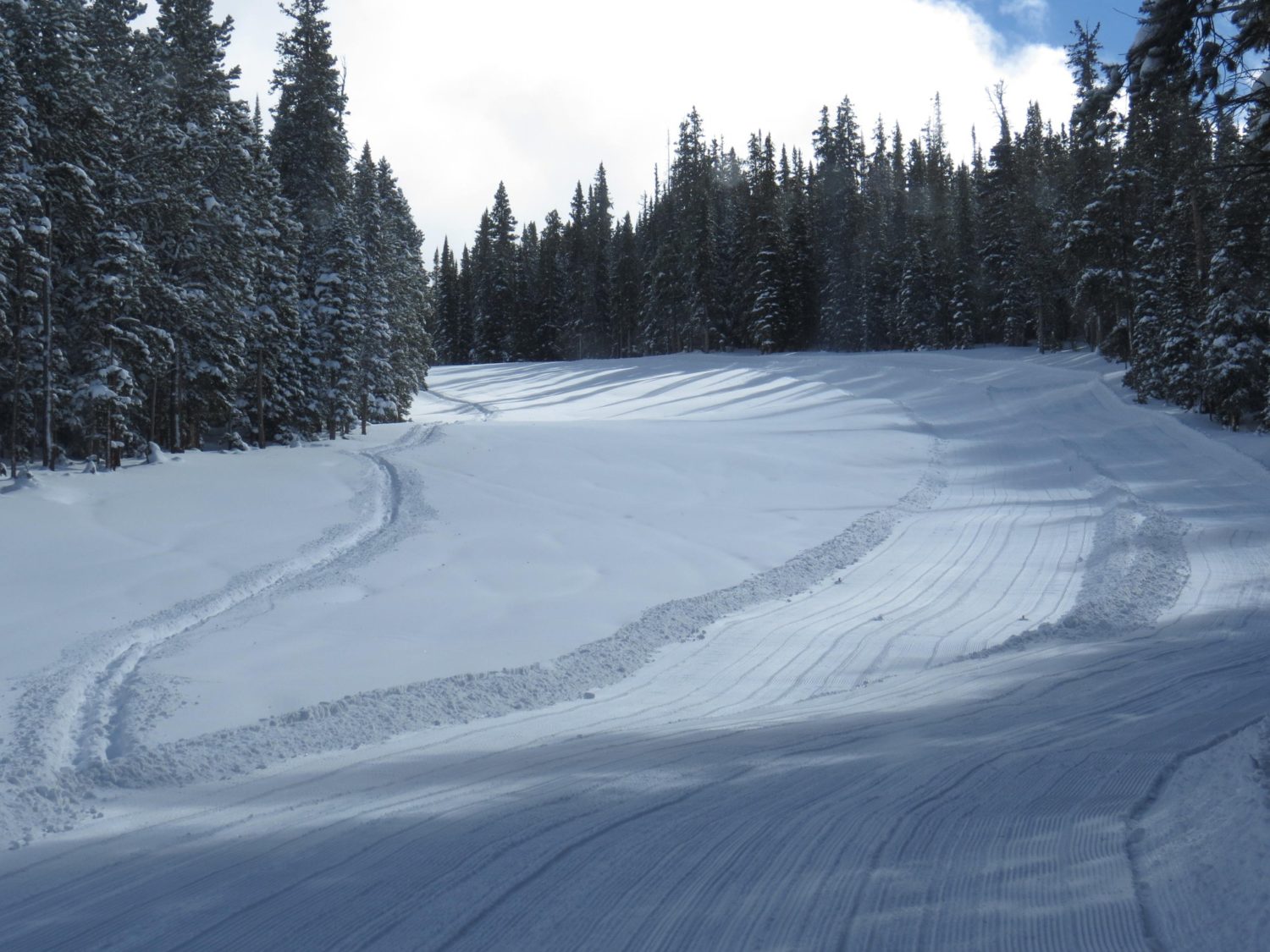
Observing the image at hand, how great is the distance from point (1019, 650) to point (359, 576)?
27.7 feet

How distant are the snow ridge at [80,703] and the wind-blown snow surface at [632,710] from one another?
43mm

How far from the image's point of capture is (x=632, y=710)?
811 centimetres

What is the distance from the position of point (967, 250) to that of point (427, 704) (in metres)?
58.4

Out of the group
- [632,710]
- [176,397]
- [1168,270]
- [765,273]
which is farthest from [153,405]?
[765,273]

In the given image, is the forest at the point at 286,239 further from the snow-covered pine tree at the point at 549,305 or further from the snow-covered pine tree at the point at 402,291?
the snow-covered pine tree at the point at 549,305

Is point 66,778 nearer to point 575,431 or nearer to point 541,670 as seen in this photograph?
point 541,670

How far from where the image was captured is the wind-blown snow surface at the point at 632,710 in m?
3.99

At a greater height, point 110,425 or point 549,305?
point 549,305

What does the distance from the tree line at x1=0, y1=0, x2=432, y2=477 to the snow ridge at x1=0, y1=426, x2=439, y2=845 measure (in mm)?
11781

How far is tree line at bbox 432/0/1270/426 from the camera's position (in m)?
9.42

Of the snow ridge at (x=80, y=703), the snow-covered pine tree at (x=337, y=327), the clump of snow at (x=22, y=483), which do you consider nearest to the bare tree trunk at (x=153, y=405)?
the snow-covered pine tree at (x=337, y=327)

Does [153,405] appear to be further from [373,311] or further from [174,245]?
[373,311]

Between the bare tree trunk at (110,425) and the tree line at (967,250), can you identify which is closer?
the tree line at (967,250)

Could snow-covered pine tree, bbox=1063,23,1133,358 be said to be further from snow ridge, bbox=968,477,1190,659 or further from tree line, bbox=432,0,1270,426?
snow ridge, bbox=968,477,1190,659
